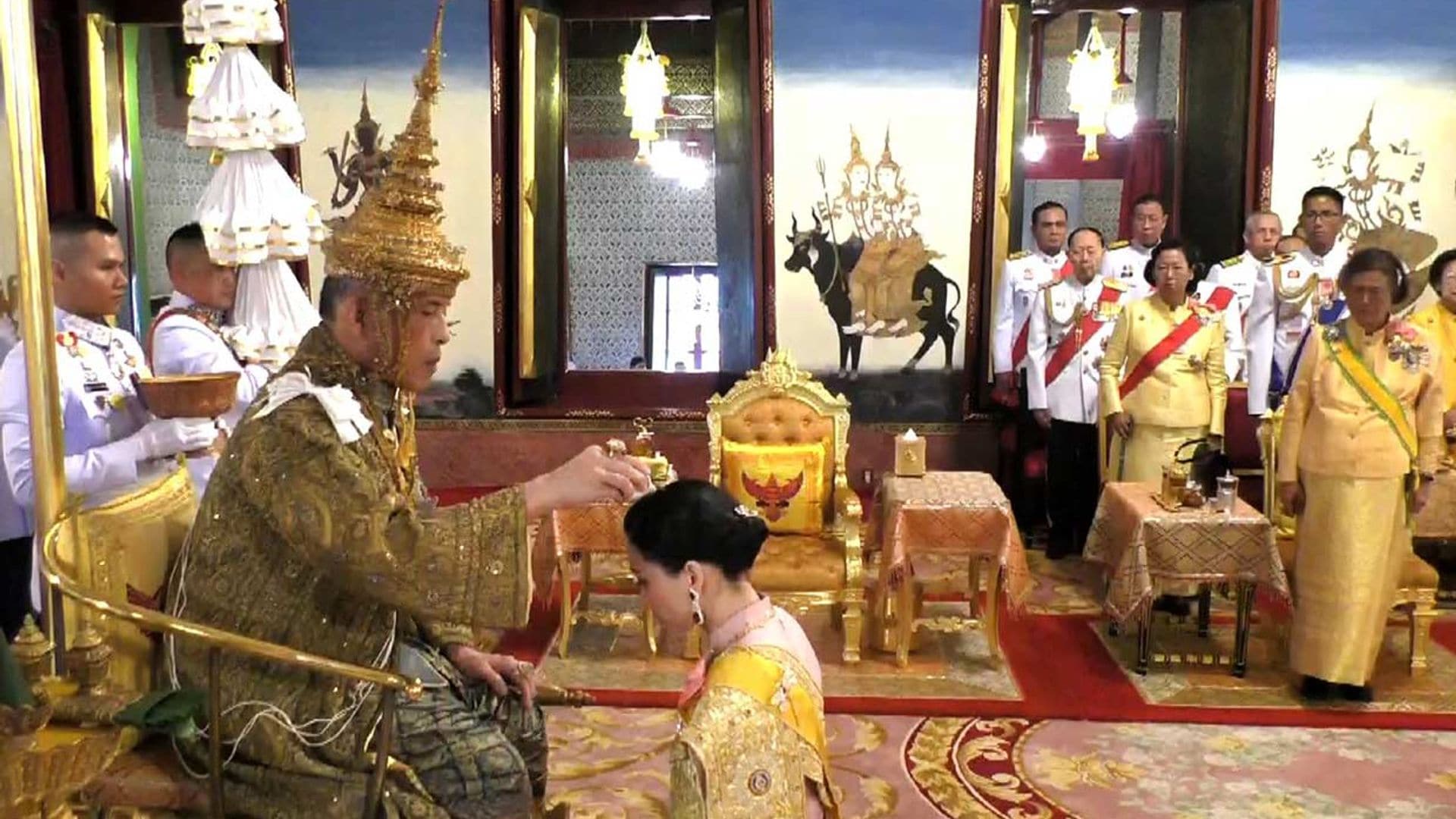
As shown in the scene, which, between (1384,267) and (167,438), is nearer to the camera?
(167,438)

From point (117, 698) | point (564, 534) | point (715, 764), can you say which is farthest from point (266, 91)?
point (715, 764)

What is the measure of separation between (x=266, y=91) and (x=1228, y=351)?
18.2ft

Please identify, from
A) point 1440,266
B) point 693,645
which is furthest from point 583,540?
point 1440,266

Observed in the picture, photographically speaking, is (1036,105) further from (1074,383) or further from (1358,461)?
(1358,461)

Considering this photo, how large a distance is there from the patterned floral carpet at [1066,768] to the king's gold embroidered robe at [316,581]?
1.63 meters

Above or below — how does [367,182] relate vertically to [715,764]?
above

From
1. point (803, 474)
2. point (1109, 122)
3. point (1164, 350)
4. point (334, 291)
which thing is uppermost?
point (1109, 122)

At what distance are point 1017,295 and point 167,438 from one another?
18.4 feet

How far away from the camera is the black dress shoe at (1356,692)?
4754 millimetres

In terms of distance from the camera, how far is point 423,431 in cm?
862

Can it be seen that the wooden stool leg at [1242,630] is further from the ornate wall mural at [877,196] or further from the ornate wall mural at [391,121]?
the ornate wall mural at [391,121]

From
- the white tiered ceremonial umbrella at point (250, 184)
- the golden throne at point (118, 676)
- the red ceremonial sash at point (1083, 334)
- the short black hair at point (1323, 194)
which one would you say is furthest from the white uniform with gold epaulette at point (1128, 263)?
the golden throne at point (118, 676)

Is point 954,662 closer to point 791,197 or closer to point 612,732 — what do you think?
point 612,732

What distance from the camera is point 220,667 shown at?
7.69 ft
